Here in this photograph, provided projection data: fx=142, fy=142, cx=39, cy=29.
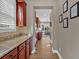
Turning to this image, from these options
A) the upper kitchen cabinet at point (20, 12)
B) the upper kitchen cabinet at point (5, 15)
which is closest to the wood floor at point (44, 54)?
the upper kitchen cabinet at point (20, 12)

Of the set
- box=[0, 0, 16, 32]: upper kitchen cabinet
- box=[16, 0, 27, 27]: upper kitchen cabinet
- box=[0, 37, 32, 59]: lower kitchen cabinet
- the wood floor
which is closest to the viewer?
box=[0, 37, 32, 59]: lower kitchen cabinet

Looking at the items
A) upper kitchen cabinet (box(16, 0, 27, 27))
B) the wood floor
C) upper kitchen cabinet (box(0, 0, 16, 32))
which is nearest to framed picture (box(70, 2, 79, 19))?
upper kitchen cabinet (box(0, 0, 16, 32))

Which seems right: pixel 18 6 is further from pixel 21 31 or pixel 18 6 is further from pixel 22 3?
pixel 21 31

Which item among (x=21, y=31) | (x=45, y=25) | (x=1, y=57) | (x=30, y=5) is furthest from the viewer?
(x=45, y=25)

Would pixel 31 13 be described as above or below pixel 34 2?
below

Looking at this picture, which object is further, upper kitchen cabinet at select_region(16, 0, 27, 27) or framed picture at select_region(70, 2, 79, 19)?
upper kitchen cabinet at select_region(16, 0, 27, 27)

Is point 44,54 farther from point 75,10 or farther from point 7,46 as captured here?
point 7,46

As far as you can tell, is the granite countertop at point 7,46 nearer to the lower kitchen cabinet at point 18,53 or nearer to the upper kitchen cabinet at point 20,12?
the lower kitchen cabinet at point 18,53

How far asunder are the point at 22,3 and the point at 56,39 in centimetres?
242

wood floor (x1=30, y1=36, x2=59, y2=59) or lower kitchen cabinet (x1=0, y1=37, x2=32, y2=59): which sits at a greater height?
lower kitchen cabinet (x1=0, y1=37, x2=32, y2=59)

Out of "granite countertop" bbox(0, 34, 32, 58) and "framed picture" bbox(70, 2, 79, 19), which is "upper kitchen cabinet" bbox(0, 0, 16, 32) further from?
"framed picture" bbox(70, 2, 79, 19)

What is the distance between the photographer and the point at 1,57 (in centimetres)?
184

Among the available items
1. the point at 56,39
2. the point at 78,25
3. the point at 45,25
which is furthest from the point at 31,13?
the point at 45,25

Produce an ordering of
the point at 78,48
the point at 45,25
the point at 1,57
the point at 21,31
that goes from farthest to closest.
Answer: the point at 45,25 → the point at 21,31 → the point at 78,48 → the point at 1,57
